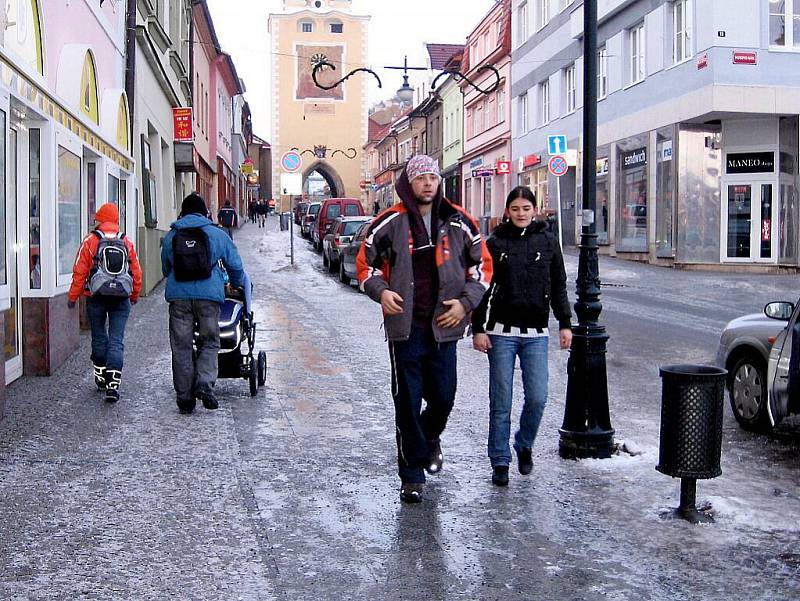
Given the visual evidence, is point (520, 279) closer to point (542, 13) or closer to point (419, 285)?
point (419, 285)

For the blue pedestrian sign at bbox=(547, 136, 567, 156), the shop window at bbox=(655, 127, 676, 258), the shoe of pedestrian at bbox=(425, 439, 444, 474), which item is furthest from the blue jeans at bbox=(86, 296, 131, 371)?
the shop window at bbox=(655, 127, 676, 258)

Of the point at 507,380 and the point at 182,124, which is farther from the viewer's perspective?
the point at 182,124

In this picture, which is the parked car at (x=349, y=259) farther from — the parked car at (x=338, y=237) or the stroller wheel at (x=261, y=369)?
the stroller wheel at (x=261, y=369)

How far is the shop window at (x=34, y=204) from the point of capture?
10328mm

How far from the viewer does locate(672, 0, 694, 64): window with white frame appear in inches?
1022

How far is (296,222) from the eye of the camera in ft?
190

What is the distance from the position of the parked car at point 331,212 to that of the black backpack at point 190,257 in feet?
82.9

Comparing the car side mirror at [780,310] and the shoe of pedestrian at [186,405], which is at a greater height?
the car side mirror at [780,310]

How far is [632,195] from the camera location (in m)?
29.7

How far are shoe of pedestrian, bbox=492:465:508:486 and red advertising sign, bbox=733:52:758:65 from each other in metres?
20.6

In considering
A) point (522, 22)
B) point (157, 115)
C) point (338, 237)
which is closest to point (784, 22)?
point (338, 237)

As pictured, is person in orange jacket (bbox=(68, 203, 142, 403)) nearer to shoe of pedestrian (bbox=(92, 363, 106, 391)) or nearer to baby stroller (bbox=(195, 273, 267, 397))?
shoe of pedestrian (bbox=(92, 363, 106, 391))

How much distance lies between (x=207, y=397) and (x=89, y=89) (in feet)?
23.5

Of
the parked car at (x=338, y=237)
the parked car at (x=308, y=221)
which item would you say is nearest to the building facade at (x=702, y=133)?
the parked car at (x=338, y=237)
